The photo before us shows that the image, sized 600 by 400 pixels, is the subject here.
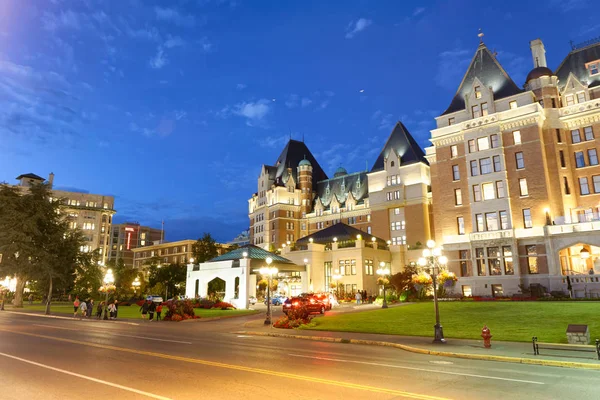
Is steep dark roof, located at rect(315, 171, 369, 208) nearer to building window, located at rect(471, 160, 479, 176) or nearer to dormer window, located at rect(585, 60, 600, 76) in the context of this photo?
building window, located at rect(471, 160, 479, 176)

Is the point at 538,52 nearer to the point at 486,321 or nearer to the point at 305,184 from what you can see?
the point at 486,321

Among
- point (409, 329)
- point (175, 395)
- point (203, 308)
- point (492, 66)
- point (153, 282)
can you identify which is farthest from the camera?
point (153, 282)

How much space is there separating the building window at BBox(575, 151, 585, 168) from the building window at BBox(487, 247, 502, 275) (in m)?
→ 15.6

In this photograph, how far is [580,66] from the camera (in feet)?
189

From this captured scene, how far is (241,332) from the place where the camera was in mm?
26406

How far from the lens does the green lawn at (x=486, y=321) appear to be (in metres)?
21.0

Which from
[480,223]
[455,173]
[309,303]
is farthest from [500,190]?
[309,303]

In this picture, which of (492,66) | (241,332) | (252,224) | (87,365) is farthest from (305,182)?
(87,365)

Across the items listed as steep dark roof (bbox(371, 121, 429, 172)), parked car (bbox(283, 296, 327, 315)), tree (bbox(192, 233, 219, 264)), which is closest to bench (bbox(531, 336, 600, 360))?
parked car (bbox(283, 296, 327, 315))

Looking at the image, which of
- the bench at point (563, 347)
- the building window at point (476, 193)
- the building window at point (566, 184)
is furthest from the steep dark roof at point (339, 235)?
the bench at point (563, 347)

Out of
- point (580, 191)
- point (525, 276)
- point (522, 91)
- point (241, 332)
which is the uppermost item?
point (522, 91)

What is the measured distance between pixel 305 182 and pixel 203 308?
67.7 metres

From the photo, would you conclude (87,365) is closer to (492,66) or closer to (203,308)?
(203,308)

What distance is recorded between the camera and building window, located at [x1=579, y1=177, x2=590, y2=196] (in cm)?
5241
